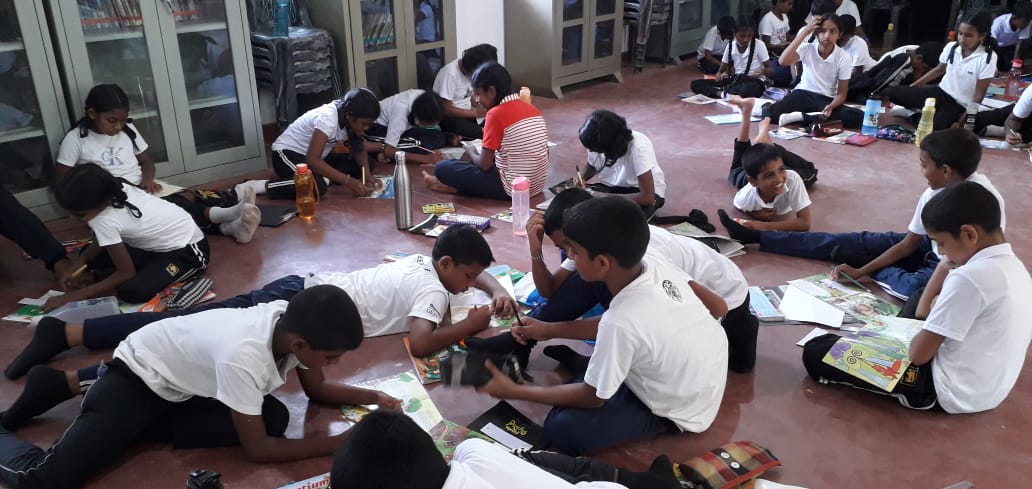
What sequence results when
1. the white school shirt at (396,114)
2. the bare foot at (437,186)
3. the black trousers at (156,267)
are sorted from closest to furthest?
the black trousers at (156,267)
the bare foot at (437,186)
the white school shirt at (396,114)

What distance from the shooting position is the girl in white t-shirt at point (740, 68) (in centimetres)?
702

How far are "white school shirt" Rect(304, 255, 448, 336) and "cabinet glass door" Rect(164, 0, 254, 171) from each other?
212cm

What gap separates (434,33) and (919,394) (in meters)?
4.48

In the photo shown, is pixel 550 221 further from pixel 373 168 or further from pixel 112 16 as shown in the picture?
pixel 112 16

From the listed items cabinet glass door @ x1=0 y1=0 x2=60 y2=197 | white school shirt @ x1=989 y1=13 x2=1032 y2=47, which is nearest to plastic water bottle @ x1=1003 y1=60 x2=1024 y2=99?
white school shirt @ x1=989 y1=13 x2=1032 y2=47

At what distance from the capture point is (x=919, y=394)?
8.38 ft

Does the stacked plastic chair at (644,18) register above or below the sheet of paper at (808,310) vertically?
above

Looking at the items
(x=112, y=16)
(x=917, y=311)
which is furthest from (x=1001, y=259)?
(x=112, y=16)

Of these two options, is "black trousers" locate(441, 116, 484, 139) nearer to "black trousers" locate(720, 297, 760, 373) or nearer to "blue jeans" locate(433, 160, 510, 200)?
"blue jeans" locate(433, 160, 510, 200)

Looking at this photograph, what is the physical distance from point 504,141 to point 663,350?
2438mm

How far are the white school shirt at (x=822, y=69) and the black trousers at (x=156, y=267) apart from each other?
4.71 metres

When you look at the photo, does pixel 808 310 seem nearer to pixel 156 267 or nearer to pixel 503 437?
pixel 503 437

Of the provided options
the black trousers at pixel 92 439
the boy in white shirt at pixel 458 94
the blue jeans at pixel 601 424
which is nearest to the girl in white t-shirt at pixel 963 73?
the boy in white shirt at pixel 458 94

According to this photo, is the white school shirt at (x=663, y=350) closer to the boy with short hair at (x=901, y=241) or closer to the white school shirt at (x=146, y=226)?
the boy with short hair at (x=901, y=241)
